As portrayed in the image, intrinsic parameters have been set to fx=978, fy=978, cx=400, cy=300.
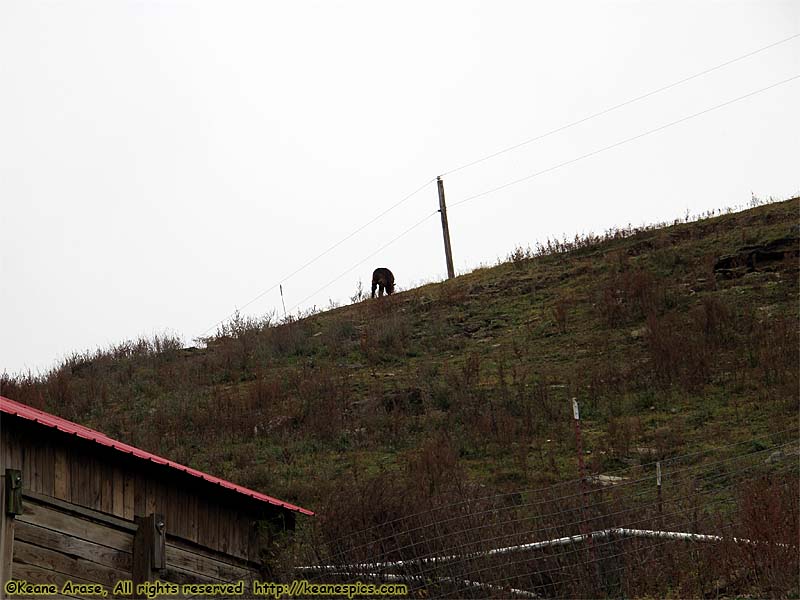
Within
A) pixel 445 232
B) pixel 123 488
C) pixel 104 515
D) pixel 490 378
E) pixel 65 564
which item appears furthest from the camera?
pixel 445 232

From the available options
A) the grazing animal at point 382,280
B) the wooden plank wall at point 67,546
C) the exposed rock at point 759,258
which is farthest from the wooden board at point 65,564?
the grazing animal at point 382,280

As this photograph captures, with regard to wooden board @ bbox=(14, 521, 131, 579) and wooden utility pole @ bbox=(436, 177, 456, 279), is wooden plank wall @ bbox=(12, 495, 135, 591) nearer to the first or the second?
wooden board @ bbox=(14, 521, 131, 579)

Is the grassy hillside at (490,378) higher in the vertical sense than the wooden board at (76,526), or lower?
higher

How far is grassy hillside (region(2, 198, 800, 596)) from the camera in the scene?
47.7 ft

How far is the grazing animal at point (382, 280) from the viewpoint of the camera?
28.7m

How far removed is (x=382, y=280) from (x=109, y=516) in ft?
64.5

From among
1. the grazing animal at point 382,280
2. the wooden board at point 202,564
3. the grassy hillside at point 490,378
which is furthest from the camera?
the grazing animal at point 382,280

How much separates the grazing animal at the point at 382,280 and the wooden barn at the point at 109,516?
1776 centimetres

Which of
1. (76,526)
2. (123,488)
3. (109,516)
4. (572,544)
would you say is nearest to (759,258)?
(572,544)

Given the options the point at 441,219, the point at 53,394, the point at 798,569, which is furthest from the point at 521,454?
the point at 441,219

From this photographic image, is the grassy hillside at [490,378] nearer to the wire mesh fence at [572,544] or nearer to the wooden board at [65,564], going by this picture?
the wire mesh fence at [572,544]

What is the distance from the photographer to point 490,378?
1864 cm

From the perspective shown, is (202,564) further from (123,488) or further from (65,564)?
(65,564)

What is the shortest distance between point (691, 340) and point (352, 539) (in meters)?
9.50
